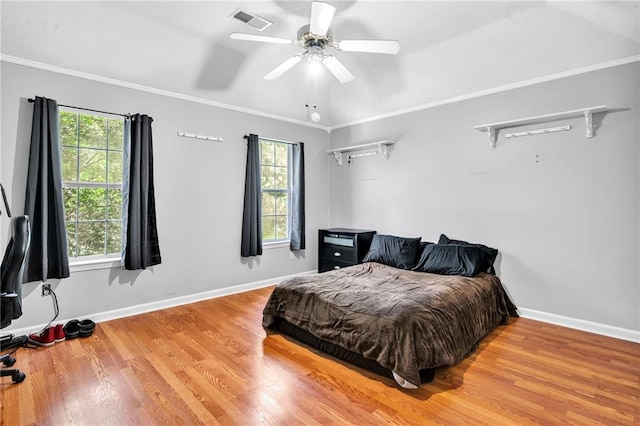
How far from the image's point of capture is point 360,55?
151 inches

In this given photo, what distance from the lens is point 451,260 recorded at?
371cm

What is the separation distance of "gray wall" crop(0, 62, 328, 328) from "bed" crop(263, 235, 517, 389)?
1.52 meters

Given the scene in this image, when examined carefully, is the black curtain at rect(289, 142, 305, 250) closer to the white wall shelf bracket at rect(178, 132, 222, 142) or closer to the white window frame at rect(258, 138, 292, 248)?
the white window frame at rect(258, 138, 292, 248)

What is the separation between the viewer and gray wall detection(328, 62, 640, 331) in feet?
10.2

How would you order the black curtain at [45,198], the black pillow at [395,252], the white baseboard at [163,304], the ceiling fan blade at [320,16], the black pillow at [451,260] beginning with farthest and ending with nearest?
1. the black pillow at [395,252]
2. the black pillow at [451,260]
3. the white baseboard at [163,304]
4. the black curtain at [45,198]
5. the ceiling fan blade at [320,16]

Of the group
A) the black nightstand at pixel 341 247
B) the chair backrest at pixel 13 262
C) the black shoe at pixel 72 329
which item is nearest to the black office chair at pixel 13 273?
the chair backrest at pixel 13 262

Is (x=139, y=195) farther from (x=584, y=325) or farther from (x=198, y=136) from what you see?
(x=584, y=325)

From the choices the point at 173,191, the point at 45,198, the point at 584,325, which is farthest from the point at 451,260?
the point at 45,198

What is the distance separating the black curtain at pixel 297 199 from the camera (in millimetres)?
5270

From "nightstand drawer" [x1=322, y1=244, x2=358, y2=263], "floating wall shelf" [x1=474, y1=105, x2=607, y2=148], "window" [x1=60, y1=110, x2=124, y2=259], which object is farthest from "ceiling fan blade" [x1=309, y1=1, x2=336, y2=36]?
"nightstand drawer" [x1=322, y1=244, x2=358, y2=263]

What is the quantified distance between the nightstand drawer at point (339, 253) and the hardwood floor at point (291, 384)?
6.31ft

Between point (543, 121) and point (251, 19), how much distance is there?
3.04 m

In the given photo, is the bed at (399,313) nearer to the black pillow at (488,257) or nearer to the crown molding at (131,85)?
the black pillow at (488,257)

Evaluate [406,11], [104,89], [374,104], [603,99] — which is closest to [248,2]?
[406,11]
